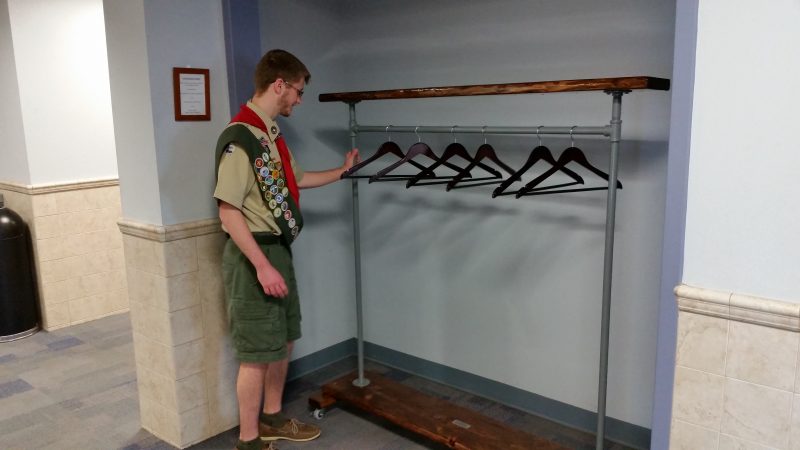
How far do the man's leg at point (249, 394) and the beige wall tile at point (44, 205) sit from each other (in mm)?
2439

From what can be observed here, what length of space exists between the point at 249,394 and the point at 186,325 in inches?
15.7

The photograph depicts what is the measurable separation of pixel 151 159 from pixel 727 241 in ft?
6.69

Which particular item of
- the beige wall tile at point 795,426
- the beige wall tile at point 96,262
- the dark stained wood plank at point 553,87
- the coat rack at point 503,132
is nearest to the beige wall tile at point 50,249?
the beige wall tile at point 96,262

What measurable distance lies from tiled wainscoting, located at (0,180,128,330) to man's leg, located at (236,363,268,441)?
2364 millimetres

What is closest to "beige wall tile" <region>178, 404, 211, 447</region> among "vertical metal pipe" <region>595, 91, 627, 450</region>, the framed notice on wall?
the framed notice on wall

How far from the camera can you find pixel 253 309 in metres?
2.38

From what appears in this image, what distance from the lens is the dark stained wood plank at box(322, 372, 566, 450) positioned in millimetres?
2428

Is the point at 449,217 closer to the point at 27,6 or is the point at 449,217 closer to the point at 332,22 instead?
the point at 332,22

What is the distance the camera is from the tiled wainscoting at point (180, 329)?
2.53 meters

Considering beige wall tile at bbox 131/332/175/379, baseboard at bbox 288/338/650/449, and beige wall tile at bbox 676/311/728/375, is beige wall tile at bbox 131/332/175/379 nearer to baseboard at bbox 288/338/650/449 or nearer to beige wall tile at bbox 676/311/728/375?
baseboard at bbox 288/338/650/449

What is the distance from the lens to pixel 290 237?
2.42m

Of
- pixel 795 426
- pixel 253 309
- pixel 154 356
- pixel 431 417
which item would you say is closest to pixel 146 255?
pixel 154 356

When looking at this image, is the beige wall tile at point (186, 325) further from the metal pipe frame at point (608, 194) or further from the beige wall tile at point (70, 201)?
the beige wall tile at point (70, 201)

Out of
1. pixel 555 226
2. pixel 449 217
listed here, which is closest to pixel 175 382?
pixel 449 217
